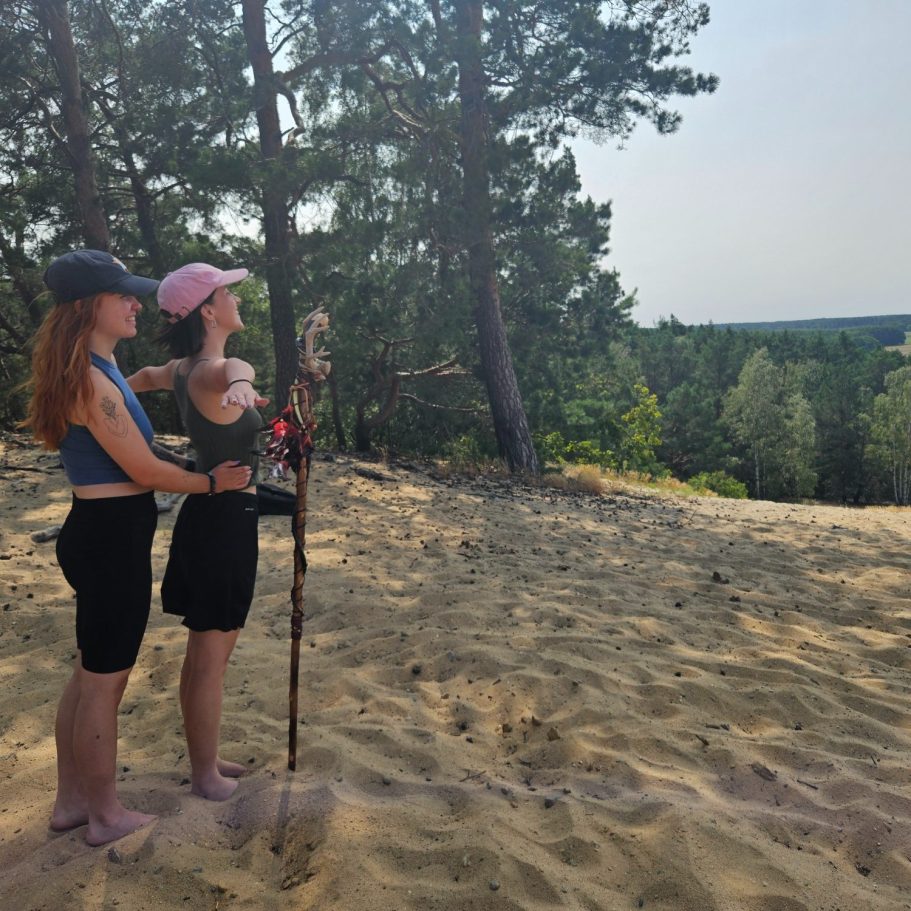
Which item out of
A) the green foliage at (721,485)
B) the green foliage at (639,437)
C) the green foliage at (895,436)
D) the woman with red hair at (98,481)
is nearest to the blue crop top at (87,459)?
the woman with red hair at (98,481)

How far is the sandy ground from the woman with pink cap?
56 cm

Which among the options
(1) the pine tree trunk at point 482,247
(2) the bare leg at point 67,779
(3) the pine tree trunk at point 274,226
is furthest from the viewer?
(1) the pine tree trunk at point 482,247

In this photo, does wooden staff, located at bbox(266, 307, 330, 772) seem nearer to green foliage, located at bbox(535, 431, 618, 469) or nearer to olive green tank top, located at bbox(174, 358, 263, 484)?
olive green tank top, located at bbox(174, 358, 263, 484)

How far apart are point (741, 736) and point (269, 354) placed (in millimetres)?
15164

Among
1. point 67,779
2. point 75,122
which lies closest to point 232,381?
point 67,779

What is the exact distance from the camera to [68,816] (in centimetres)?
253

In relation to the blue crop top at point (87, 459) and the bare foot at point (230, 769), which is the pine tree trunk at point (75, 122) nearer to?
the blue crop top at point (87, 459)

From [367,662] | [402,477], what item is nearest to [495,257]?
[402,477]

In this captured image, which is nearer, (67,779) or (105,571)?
(105,571)

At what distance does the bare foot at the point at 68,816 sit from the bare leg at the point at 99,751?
99 millimetres

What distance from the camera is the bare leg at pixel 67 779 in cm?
251

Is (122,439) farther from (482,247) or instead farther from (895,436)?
(895,436)

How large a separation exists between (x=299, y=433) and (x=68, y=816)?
154cm

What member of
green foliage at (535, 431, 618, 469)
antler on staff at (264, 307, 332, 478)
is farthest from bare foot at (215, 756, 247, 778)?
green foliage at (535, 431, 618, 469)
